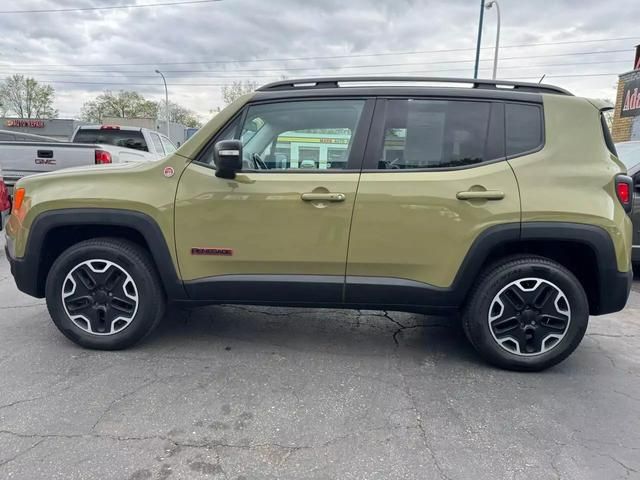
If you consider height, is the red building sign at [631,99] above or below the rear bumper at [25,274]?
above

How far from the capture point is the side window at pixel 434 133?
3025 mm

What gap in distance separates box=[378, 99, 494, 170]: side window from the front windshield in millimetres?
3280

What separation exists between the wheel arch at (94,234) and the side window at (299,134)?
0.85 m

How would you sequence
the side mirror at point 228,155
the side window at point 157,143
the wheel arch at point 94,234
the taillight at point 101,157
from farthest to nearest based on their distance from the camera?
the side window at point 157,143 → the taillight at point 101,157 → the wheel arch at point 94,234 → the side mirror at point 228,155

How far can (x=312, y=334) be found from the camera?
372 cm

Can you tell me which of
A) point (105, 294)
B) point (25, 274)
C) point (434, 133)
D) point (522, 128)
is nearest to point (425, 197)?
point (434, 133)

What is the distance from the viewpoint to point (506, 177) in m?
2.94

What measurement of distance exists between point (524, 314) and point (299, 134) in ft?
6.58

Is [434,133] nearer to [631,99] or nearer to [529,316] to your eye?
[529,316]

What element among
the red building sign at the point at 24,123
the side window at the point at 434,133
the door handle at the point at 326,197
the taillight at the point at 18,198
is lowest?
the taillight at the point at 18,198

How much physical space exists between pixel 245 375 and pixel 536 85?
2889 millimetres

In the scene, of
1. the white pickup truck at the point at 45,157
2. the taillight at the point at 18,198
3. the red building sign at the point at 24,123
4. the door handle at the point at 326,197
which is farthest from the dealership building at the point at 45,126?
the door handle at the point at 326,197

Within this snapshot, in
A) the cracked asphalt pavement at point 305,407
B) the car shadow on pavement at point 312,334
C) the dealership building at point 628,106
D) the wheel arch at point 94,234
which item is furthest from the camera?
the dealership building at point 628,106

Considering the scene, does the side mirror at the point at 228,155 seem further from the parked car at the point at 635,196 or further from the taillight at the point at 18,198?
the parked car at the point at 635,196
